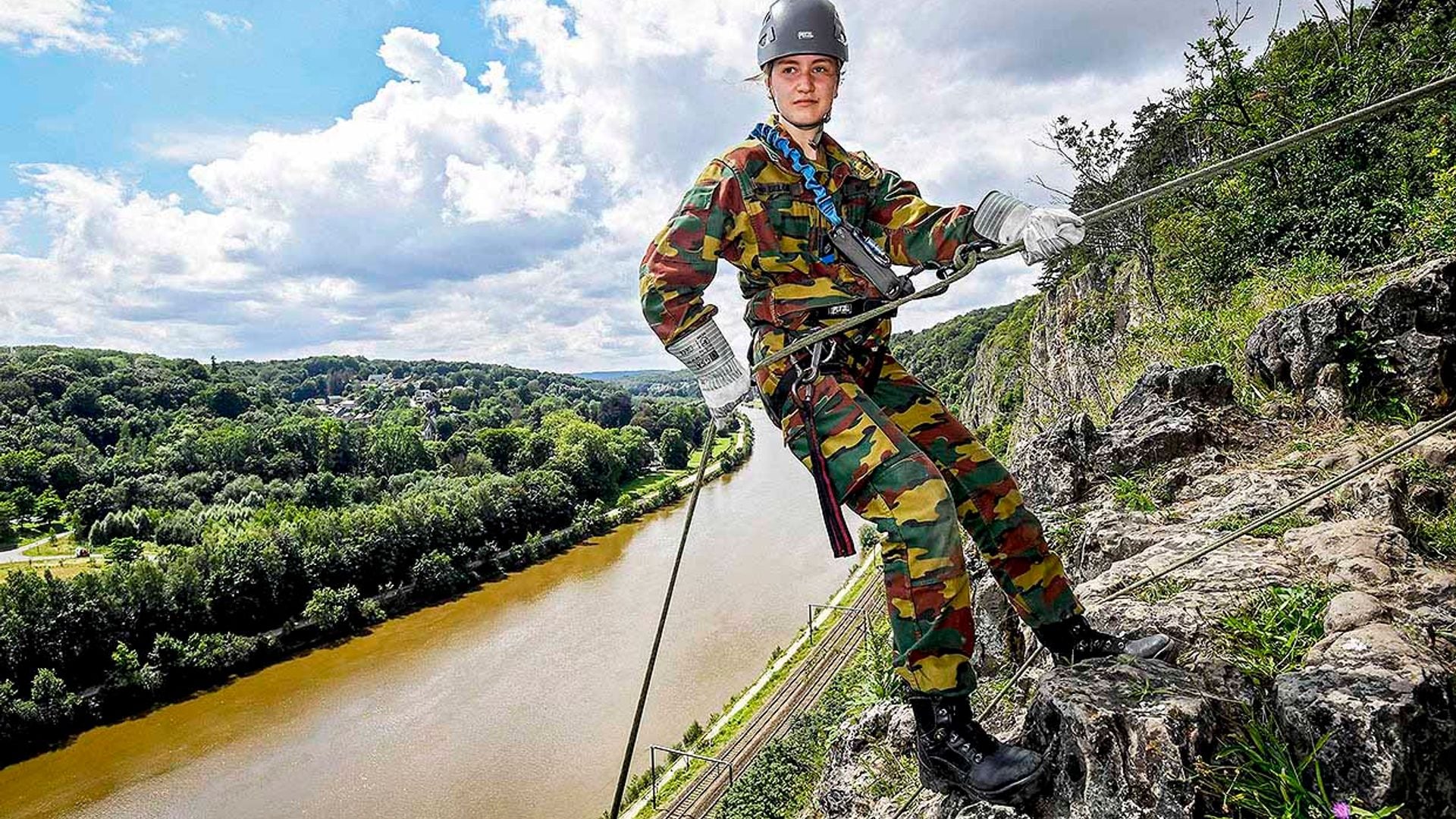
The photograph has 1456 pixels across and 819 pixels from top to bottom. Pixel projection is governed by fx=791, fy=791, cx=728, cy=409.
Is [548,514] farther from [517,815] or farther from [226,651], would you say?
[517,815]

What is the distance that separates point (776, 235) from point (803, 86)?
561 millimetres

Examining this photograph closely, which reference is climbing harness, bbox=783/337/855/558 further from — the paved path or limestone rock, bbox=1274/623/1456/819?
the paved path

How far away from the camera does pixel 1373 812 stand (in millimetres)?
1894

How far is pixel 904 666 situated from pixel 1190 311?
8.99 metres

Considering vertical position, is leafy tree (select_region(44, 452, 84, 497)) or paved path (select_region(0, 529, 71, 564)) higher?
leafy tree (select_region(44, 452, 84, 497))

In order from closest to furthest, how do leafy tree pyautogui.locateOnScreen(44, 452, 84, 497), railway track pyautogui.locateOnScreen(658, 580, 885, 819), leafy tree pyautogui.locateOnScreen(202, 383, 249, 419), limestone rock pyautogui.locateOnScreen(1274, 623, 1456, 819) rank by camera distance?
1. limestone rock pyautogui.locateOnScreen(1274, 623, 1456, 819)
2. railway track pyautogui.locateOnScreen(658, 580, 885, 819)
3. leafy tree pyautogui.locateOnScreen(44, 452, 84, 497)
4. leafy tree pyautogui.locateOnScreen(202, 383, 249, 419)

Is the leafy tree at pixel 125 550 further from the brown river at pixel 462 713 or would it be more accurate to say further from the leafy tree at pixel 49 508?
the brown river at pixel 462 713

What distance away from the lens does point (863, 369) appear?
2.87 meters

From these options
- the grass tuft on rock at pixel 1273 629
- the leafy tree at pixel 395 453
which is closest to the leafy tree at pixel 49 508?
the leafy tree at pixel 395 453

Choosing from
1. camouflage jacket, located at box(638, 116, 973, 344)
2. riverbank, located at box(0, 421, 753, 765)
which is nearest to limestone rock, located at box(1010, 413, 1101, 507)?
camouflage jacket, located at box(638, 116, 973, 344)

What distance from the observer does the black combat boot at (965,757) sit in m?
2.27

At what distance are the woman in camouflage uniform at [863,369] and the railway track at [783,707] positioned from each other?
13.8 metres

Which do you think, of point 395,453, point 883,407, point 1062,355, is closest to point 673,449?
point 395,453

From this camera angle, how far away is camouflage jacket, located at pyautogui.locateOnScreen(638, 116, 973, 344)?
2719mm
